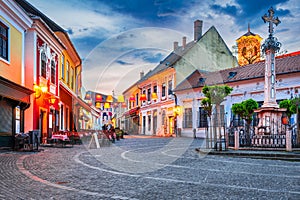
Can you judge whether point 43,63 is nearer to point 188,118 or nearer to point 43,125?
point 43,125

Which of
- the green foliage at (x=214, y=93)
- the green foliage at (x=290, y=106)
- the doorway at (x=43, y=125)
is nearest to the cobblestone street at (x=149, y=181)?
the green foliage at (x=290, y=106)

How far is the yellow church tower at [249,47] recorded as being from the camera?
127 ft

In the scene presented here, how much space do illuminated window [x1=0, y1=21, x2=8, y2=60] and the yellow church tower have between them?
3032cm

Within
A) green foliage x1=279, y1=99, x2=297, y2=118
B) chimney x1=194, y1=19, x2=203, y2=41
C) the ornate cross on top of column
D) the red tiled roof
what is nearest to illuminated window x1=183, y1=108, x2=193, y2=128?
the red tiled roof

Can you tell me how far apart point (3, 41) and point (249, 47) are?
1236 inches

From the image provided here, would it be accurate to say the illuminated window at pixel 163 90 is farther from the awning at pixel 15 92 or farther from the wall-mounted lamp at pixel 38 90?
the awning at pixel 15 92

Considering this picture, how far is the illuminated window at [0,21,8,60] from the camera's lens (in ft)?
45.0

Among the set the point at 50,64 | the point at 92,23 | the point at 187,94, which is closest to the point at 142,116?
the point at 187,94

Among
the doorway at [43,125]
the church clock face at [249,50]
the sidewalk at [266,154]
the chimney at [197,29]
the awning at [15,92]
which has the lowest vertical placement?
the sidewalk at [266,154]

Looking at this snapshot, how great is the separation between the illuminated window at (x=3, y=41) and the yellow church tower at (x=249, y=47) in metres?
30.3

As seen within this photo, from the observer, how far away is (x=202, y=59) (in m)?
36.4

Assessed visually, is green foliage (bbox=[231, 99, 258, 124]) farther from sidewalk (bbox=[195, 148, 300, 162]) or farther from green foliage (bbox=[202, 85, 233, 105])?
sidewalk (bbox=[195, 148, 300, 162])

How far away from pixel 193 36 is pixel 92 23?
2890cm

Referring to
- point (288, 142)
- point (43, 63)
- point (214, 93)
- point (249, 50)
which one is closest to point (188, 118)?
point (249, 50)
